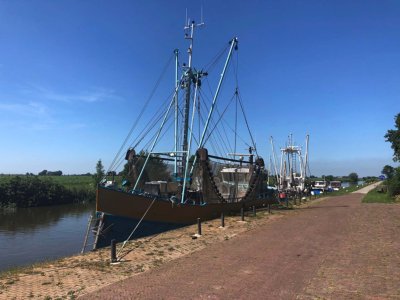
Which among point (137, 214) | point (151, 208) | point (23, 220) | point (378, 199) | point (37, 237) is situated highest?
point (378, 199)

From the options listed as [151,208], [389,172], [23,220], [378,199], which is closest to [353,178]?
[389,172]

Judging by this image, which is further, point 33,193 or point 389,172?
point 389,172

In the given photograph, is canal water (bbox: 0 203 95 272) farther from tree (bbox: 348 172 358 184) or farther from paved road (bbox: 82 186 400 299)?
tree (bbox: 348 172 358 184)

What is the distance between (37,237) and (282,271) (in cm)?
2427

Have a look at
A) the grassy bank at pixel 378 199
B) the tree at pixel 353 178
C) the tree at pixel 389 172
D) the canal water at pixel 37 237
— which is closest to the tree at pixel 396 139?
the grassy bank at pixel 378 199

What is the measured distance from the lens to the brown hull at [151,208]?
1683cm

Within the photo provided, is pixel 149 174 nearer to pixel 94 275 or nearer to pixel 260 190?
pixel 260 190

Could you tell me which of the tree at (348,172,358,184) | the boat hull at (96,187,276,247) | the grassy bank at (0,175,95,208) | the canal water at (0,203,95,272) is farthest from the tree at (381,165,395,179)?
the tree at (348,172,358,184)

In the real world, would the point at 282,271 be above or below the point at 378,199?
below

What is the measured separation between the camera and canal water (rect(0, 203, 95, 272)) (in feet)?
72.0

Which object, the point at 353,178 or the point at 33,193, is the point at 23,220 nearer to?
the point at 33,193

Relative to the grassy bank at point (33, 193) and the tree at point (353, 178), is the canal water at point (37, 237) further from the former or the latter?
the tree at point (353, 178)

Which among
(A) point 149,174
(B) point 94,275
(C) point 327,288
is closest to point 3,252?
(A) point 149,174

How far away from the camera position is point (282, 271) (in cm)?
1021
